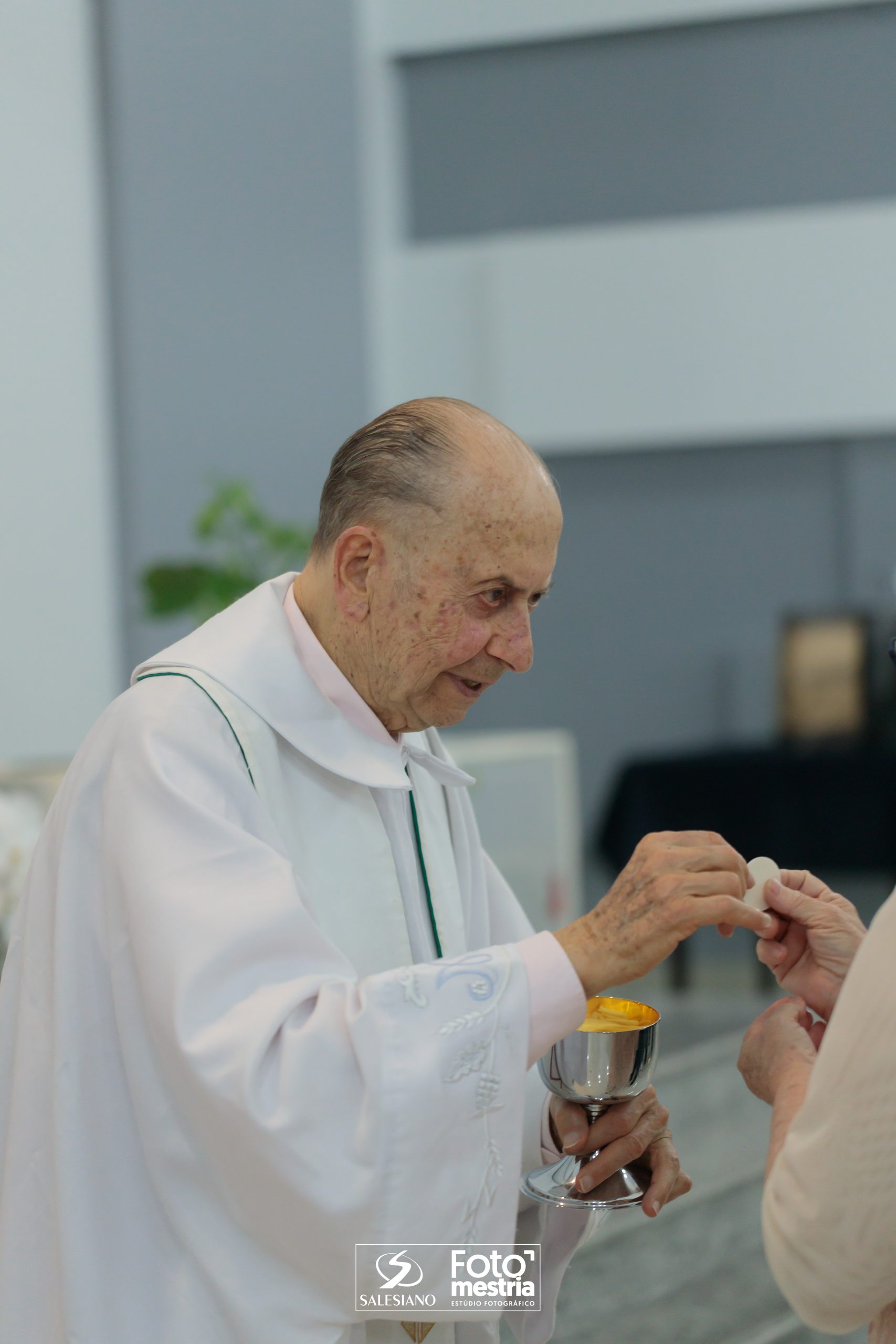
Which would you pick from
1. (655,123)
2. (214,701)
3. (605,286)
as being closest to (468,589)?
(214,701)

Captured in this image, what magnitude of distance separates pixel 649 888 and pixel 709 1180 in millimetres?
2575

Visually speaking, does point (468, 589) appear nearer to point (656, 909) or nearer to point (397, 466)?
point (397, 466)

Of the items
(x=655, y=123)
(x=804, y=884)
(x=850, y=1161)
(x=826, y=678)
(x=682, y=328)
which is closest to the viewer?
(x=850, y=1161)

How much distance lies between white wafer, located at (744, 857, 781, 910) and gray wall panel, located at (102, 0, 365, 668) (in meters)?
4.22

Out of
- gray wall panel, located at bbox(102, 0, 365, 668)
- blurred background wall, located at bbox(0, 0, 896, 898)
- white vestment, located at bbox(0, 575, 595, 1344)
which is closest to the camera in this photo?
white vestment, located at bbox(0, 575, 595, 1344)

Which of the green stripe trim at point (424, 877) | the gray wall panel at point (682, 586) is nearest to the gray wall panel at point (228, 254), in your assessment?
the gray wall panel at point (682, 586)

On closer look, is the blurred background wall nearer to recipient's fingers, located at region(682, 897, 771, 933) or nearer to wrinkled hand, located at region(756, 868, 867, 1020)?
wrinkled hand, located at region(756, 868, 867, 1020)

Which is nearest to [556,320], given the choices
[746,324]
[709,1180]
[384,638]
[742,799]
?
[746,324]

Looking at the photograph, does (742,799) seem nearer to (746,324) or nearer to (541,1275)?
(746,324)

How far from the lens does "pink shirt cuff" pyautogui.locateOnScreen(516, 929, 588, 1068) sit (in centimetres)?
144

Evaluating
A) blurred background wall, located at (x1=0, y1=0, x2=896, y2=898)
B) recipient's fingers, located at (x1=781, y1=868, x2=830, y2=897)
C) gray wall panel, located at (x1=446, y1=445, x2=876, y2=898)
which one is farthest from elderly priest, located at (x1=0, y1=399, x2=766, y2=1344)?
gray wall panel, located at (x1=446, y1=445, x2=876, y2=898)

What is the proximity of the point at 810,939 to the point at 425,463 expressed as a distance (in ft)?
2.31

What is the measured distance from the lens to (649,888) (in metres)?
1.44

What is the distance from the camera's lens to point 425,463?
5.44 ft
